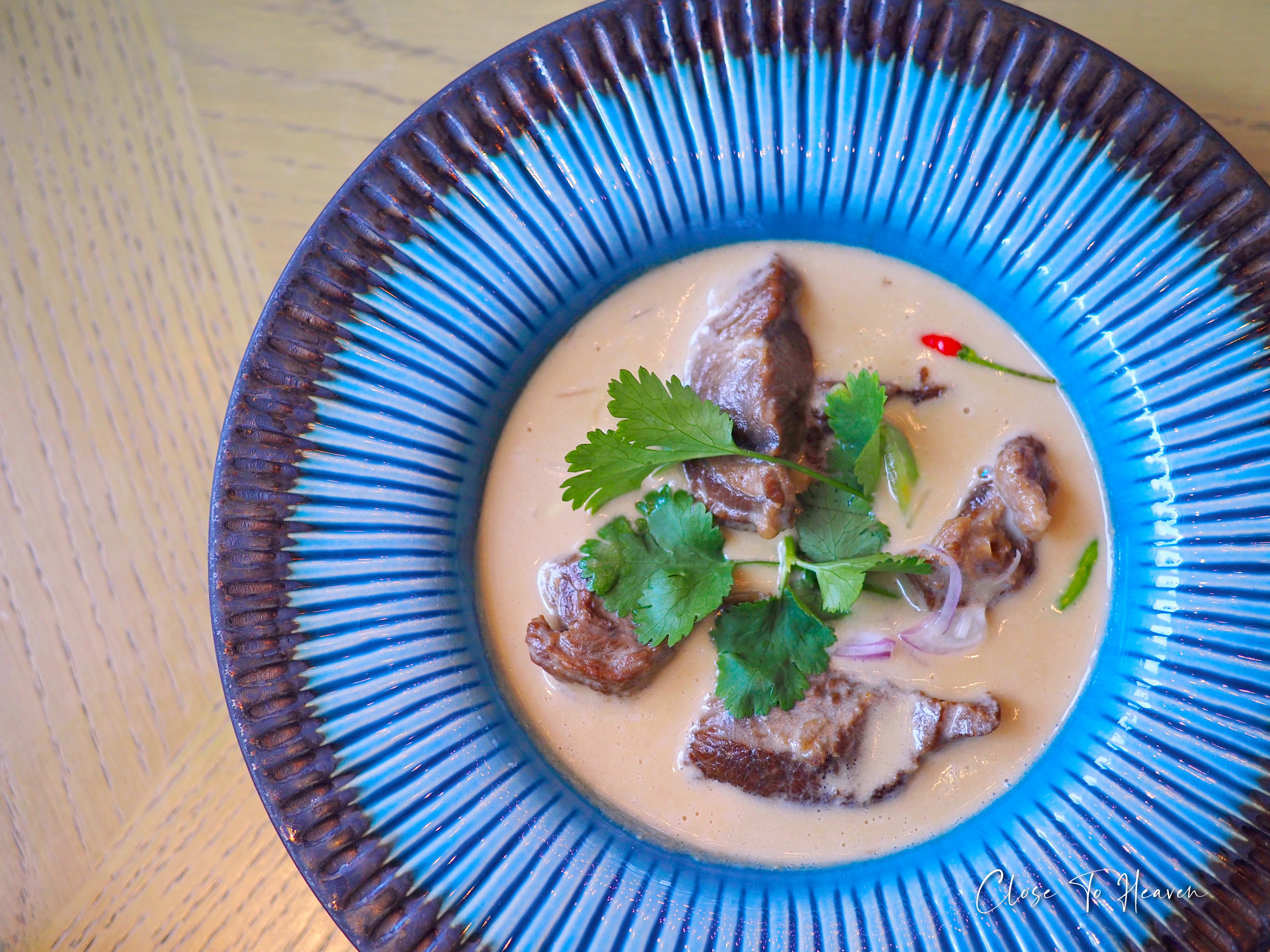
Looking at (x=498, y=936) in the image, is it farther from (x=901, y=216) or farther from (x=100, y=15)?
(x=100, y=15)

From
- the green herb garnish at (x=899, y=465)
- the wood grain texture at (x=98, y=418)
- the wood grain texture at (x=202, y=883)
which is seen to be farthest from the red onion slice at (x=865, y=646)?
the wood grain texture at (x=98, y=418)

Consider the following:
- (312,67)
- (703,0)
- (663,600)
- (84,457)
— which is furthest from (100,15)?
(663,600)

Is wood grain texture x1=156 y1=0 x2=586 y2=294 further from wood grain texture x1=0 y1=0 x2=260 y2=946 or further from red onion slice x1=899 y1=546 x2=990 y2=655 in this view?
red onion slice x1=899 y1=546 x2=990 y2=655

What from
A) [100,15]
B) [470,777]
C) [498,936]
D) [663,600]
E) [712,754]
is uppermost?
[100,15]

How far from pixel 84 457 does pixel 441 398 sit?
3.73 ft

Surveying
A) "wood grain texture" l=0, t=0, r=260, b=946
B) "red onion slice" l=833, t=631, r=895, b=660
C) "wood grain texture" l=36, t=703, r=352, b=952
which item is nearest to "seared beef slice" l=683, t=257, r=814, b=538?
"red onion slice" l=833, t=631, r=895, b=660

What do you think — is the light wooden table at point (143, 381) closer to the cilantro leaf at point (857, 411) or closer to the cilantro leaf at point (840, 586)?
the cilantro leaf at point (857, 411)

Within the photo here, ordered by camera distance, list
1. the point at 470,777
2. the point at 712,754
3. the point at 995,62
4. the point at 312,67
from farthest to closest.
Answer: the point at 312,67
the point at 712,754
the point at 470,777
the point at 995,62

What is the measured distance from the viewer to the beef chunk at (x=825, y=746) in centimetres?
206

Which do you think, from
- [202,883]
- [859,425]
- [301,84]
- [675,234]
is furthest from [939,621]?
[301,84]

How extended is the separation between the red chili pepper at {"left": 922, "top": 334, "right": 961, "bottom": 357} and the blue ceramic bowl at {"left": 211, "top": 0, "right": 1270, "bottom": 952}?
6.2 inches

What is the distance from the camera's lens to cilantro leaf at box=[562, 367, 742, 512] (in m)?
1.92

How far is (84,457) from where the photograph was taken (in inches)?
92.9

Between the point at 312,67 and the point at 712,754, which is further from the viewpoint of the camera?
the point at 312,67
